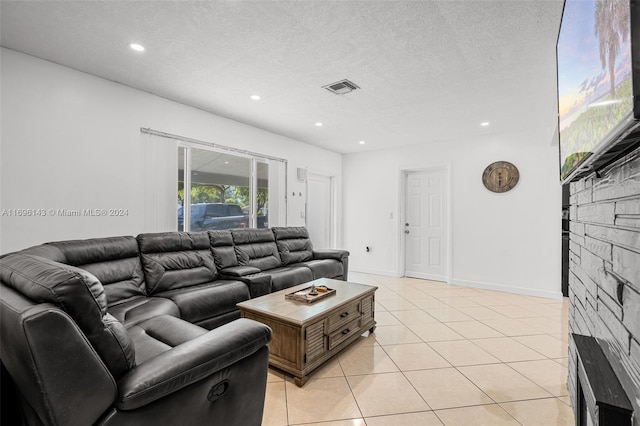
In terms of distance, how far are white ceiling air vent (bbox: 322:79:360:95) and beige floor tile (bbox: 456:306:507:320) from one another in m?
2.90

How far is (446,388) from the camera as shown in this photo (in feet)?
6.46

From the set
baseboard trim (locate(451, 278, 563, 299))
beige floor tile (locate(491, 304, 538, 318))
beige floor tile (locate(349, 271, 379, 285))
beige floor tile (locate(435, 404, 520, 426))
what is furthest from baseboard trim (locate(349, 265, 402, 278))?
beige floor tile (locate(435, 404, 520, 426))

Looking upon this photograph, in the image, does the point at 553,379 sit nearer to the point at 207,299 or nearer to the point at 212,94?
the point at 207,299

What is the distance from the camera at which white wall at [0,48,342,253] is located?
232cm

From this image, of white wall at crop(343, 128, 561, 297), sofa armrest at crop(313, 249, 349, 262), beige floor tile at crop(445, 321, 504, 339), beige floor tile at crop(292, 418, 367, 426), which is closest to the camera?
beige floor tile at crop(292, 418, 367, 426)

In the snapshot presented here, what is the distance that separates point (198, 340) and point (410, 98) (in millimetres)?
3106

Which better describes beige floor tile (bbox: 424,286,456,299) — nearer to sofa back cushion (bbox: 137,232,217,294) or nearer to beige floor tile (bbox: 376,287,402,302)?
beige floor tile (bbox: 376,287,402,302)

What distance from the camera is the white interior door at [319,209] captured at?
563 centimetres

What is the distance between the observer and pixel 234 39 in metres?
2.16

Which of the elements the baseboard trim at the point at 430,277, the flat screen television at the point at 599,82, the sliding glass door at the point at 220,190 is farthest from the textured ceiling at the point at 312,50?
the baseboard trim at the point at 430,277

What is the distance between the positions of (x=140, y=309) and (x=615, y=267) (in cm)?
266

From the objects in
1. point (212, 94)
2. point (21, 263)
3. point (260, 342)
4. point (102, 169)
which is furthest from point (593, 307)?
point (102, 169)

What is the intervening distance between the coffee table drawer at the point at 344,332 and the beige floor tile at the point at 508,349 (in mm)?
1126

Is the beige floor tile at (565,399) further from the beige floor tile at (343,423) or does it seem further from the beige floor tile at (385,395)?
the beige floor tile at (343,423)
